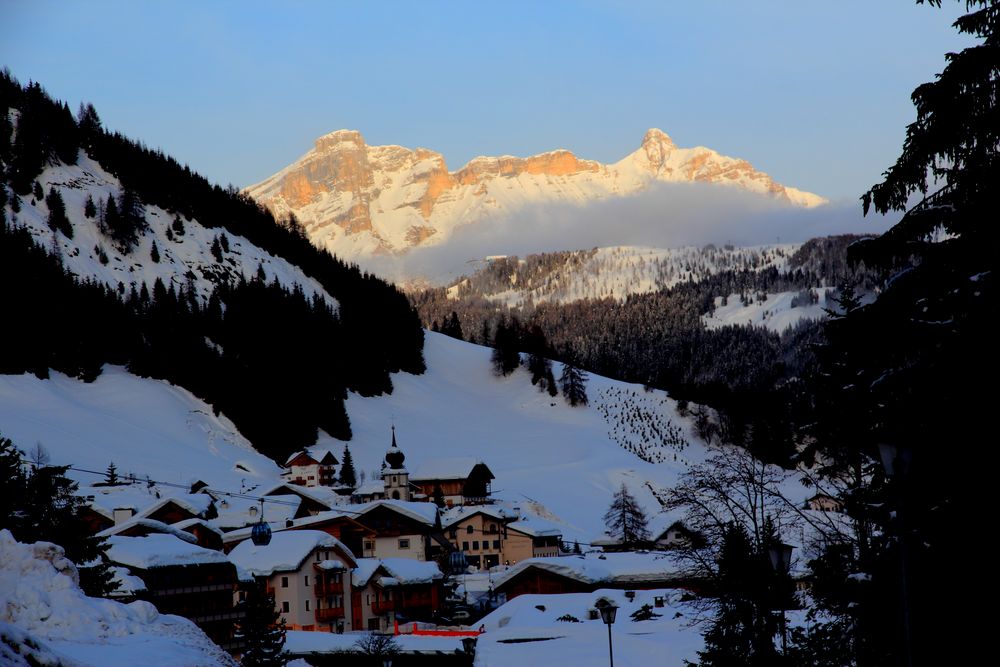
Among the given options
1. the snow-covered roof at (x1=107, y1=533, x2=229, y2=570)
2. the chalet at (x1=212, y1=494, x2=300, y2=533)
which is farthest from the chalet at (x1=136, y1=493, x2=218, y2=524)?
the snow-covered roof at (x1=107, y1=533, x2=229, y2=570)

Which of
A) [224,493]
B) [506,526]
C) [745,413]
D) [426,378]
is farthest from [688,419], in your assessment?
[224,493]

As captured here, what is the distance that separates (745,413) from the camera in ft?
473

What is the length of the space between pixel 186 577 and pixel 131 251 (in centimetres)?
8658

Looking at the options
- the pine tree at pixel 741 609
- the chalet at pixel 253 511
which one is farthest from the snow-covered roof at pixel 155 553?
the pine tree at pixel 741 609

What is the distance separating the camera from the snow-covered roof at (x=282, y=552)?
58.2 metres

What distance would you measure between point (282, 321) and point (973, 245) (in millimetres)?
121251

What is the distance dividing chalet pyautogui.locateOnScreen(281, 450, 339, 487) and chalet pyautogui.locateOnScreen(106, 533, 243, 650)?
50.0 m

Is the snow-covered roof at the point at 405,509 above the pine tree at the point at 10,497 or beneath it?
beneath

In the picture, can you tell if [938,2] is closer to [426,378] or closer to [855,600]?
[855,600]

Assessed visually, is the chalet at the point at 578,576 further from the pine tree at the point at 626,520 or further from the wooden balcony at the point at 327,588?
the pine tree at the point at 626,520

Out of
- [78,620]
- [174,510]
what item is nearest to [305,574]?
[174,510]

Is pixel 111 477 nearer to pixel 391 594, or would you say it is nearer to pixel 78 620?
pixel 391 594

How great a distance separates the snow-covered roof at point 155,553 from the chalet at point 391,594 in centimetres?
1449

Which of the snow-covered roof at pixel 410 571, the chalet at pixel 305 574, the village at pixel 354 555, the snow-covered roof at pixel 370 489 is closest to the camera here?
the village at pixel 354 555
